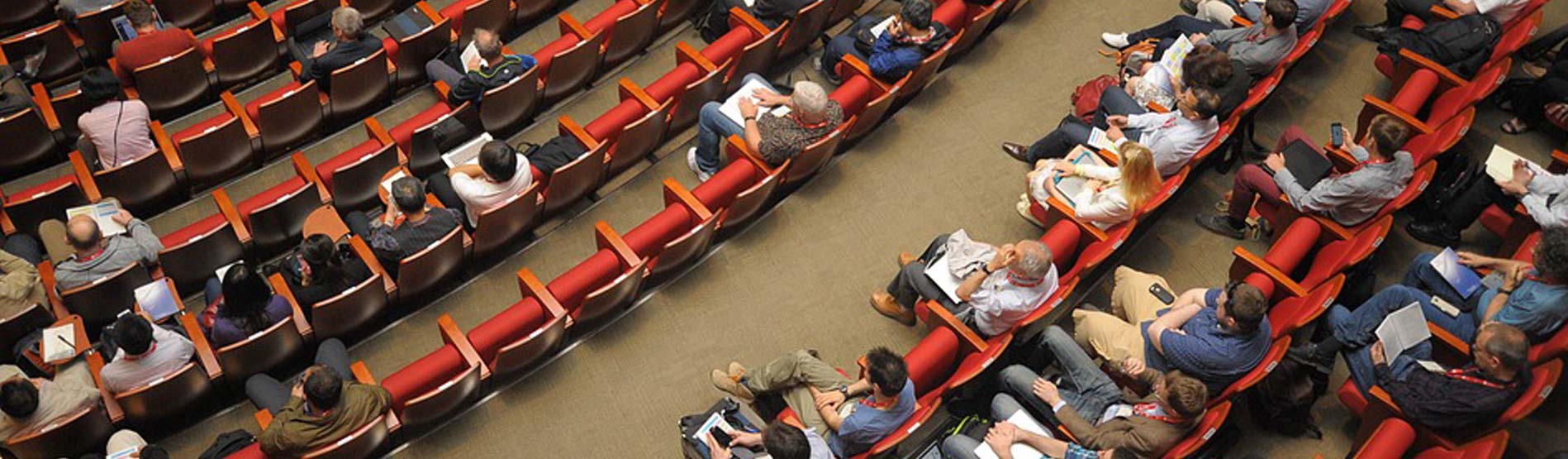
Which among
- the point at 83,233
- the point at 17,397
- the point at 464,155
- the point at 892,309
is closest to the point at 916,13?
the point at 892,309

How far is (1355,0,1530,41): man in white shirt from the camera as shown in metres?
4.41

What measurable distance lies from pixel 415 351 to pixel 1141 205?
2.40 metres

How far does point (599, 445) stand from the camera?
3670 mm

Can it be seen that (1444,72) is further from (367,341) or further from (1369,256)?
(367,341)

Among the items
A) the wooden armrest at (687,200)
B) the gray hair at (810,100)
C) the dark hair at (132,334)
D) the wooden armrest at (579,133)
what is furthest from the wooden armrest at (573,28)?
the dark hair at (132,334)

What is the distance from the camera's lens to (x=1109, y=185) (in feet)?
12.7

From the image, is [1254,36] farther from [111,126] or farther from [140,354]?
[111,126]

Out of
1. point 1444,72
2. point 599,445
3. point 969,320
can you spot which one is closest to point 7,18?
point 599,445

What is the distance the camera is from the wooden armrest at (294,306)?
367 centimetres

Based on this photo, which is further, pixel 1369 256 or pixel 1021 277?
pixel 1369 256

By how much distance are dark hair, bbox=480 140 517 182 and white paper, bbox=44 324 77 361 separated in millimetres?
1287

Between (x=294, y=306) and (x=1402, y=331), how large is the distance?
3.28 meters

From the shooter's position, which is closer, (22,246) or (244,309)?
(244,309)

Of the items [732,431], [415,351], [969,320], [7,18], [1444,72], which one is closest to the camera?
[732,431]
